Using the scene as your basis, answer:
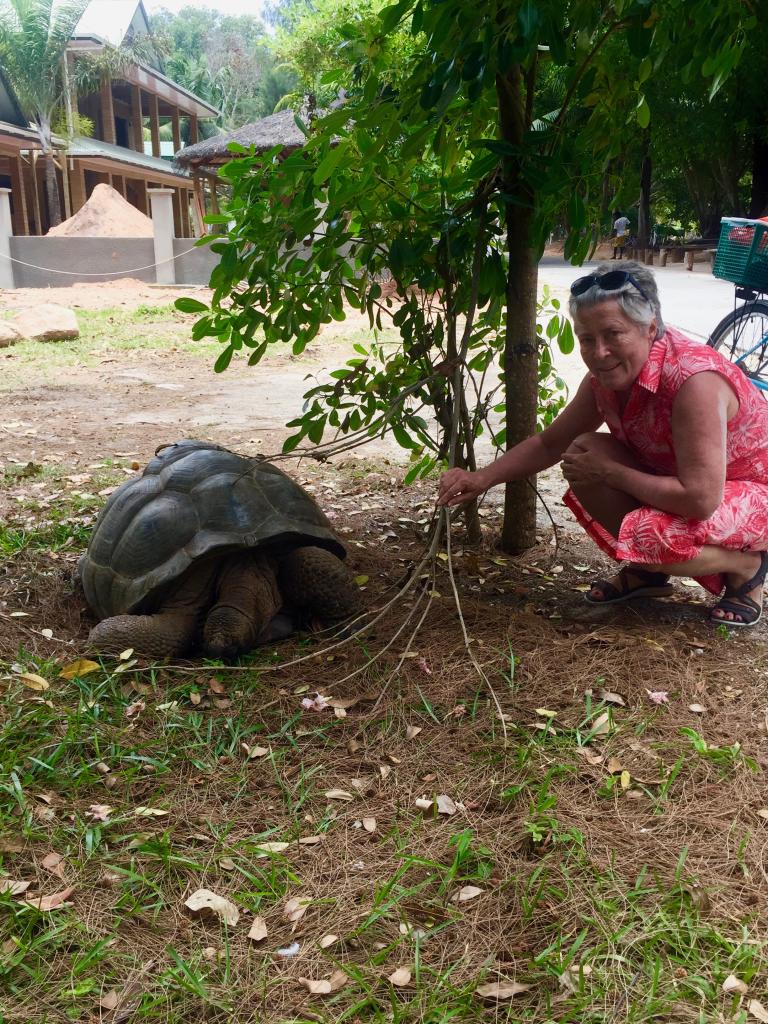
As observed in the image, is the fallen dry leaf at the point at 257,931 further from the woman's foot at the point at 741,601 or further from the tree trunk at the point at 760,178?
the tree trunk at the point at 760,178

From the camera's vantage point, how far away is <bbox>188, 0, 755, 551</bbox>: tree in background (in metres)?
2.63

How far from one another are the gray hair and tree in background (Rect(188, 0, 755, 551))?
0.43 meters

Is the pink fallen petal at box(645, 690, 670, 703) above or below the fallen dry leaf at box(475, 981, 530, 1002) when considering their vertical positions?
above

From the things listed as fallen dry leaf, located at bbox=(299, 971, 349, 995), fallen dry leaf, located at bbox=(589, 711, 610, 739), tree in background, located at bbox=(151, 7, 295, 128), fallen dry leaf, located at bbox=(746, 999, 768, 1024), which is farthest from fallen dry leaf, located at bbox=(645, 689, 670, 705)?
tree in background, located at bbox=(151, 7, 295, 128)

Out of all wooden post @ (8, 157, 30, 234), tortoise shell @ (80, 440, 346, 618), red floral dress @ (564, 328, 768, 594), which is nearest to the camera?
red floral dress @ (564, 328, 768, 594)

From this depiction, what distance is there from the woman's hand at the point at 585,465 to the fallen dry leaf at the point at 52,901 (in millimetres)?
2107

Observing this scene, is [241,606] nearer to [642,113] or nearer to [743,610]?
[743,610]

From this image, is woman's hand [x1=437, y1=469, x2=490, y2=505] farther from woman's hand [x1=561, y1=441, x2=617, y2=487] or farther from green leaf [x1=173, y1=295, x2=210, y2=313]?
green leaf [x1=173, y1=295, x2=210, y2=313]

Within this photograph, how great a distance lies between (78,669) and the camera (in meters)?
3.17

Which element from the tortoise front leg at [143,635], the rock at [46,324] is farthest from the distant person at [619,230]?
the rock at [46,324]

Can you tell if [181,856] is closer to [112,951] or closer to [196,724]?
[112,951]

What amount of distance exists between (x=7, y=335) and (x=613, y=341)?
10741 millimetres

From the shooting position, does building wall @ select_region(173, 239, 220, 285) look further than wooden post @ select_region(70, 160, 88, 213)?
No

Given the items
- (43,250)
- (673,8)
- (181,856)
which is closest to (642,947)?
(181,856)
